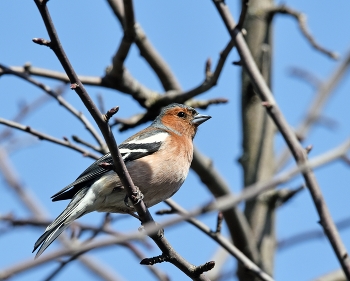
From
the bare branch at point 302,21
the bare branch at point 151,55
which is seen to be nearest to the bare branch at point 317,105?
the bare branch at point 302,21

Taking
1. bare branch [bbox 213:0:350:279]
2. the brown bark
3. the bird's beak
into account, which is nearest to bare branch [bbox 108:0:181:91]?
the bird's beak

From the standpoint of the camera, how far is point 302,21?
7.40m

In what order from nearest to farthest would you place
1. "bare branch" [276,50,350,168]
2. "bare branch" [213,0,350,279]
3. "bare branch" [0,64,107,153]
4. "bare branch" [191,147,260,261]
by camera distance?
1. "bare branch" [213,0,350,279]
2. "bare branch" [0,64,107,153]
3. "bare branch" [191,147,260,261]
4. "bare branch" [276,50,350,168]

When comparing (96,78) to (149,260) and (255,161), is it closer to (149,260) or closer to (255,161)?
(255,161)

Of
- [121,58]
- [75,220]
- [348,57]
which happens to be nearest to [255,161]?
[348,57]

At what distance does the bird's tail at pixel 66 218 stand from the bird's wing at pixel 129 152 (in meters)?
0.15

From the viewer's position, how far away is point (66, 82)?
713 cm

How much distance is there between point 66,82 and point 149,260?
3.16 metres

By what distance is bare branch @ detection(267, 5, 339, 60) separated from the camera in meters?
6.84

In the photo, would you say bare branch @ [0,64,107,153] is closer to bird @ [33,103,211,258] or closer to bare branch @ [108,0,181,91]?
bird @ [33,103,211,258]

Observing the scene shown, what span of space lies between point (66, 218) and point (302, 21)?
13.5 feet

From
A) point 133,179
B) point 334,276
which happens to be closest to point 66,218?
point 133,179

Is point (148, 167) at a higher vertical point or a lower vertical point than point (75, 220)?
higher

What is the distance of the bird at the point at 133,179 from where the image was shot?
18.7 ft
